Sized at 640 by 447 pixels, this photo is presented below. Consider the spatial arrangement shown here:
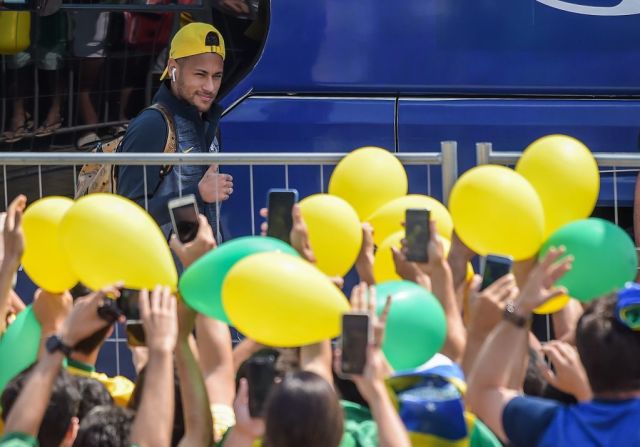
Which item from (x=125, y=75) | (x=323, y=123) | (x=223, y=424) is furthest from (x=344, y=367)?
(x=125, y=75)

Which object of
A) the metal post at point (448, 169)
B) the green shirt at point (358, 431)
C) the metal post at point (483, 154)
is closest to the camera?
the green shirt at point (358, 431)

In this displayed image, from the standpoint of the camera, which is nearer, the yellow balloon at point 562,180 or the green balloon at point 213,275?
the green balloon at point 213,275

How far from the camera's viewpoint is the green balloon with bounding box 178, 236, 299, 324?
13.5ft

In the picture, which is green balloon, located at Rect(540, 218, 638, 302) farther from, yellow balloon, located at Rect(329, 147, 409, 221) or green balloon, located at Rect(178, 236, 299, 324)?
yellow balloon, located at Rect(329, 147, 409, 221)

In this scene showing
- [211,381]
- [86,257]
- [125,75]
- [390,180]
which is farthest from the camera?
[125,75]

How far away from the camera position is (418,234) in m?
4.52

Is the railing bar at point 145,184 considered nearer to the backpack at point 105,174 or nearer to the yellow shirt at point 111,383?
the backpack at point 105,174

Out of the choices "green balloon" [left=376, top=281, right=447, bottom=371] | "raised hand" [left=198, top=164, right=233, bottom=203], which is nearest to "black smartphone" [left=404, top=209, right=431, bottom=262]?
"green balloon" [left=376, top=281, right=447, bottom=371]

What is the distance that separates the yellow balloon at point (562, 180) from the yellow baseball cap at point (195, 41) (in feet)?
6.85

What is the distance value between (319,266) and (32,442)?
130 centimetres

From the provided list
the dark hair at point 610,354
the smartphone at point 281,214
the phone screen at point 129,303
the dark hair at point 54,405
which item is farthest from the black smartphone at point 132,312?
the dark hair at point 610,354

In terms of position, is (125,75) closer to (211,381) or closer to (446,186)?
(446,186)

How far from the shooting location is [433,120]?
6.43m

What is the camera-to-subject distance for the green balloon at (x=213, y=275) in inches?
162
